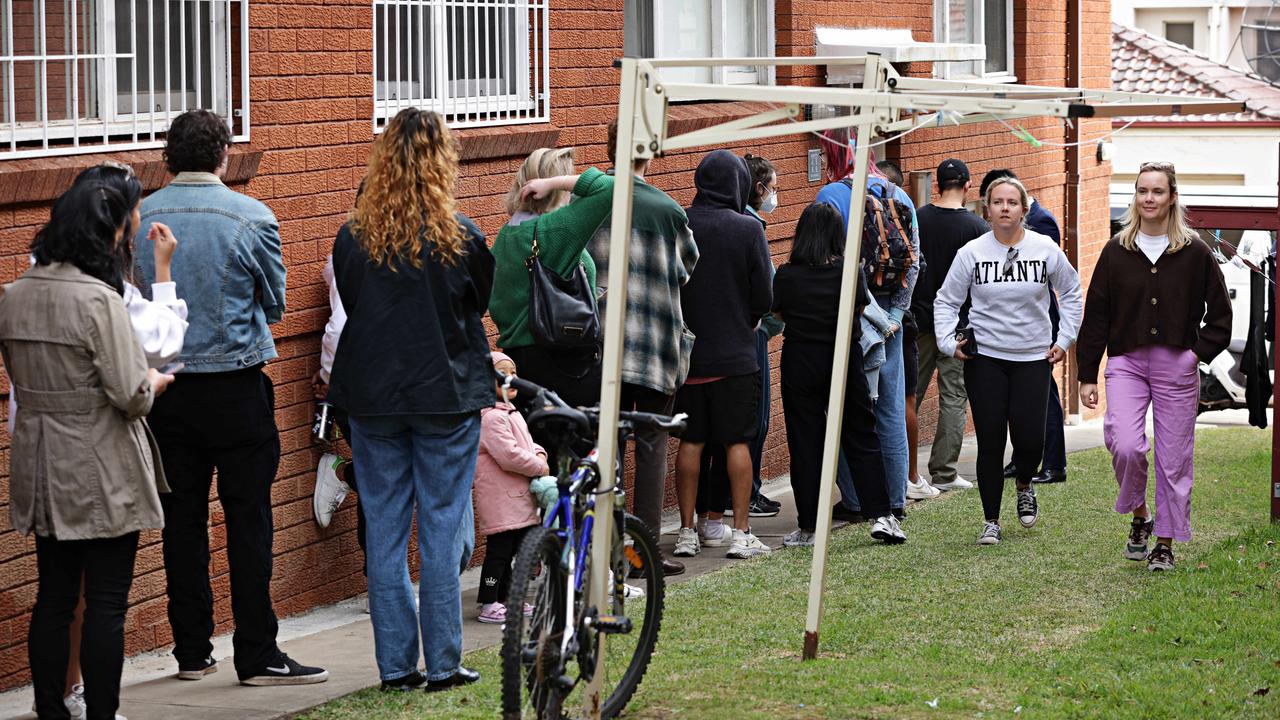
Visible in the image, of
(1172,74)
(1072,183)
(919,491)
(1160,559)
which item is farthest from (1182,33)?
(1160,559)

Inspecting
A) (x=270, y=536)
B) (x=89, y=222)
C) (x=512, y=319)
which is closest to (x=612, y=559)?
(x=270, y=536)

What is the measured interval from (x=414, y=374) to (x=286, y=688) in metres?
1.26

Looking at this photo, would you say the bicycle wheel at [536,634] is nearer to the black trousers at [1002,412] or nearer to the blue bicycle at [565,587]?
the blue bicycle at [565,587]

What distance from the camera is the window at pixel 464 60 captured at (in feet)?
27.8

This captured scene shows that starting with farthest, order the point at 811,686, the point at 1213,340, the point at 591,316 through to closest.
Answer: the point at 1213,340
the point at 591,316
the point at 811,686

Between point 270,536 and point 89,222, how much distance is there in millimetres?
1583

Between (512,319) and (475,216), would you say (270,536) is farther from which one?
(475,216)

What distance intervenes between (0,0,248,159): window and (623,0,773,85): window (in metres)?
3.86

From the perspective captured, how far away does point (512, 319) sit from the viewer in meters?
7.82

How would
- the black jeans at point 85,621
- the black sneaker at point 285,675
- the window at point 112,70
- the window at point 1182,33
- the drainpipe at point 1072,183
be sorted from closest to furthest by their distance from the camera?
1. the black jeans at point 85,621
2. the black sneaker at point 285,675
3. the window at point 112,70
4. the drainpipe at point 1072,183
5. the window at point 1182,33

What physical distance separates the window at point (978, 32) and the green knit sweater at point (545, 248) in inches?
291

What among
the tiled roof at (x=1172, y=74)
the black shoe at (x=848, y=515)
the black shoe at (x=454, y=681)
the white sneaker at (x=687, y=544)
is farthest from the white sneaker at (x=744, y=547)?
the tiled roof at (x=1172, y=74)

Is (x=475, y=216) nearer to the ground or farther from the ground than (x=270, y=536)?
farther from the ground

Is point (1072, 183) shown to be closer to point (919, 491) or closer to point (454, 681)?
point (919, 491)
